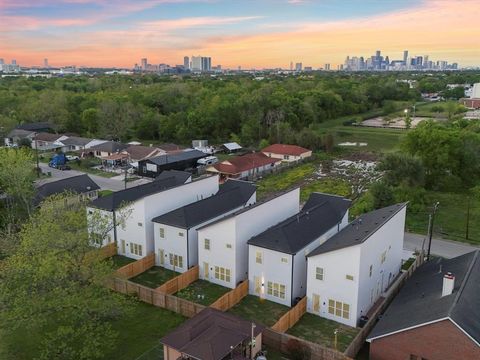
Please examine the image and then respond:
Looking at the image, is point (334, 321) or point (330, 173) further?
point (330, 173)

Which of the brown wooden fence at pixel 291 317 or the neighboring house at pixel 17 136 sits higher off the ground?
the neighboring house at pixel 17 136

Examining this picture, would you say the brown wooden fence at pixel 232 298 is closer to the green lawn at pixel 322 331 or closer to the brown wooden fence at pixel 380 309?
the green lawn at pixel 322 331

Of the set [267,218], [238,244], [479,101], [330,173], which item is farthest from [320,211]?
[479,101]

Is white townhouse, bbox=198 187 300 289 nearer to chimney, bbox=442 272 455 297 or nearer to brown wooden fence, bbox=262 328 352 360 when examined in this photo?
brown wooden fence, bbox=262 328 352 360

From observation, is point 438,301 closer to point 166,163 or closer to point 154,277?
point 154,277

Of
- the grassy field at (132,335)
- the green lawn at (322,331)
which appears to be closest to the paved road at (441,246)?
the green lawn at (322,331)

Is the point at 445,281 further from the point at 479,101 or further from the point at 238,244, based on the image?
the point at 479,101

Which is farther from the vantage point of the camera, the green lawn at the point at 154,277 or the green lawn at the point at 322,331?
the green lawn at the point at 154,277
